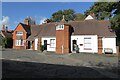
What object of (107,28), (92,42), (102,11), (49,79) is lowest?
(49,79)

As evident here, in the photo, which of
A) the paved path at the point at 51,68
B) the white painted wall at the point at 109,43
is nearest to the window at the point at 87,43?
the white painted wall at the point at 109,43

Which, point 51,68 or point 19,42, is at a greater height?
point 19,42

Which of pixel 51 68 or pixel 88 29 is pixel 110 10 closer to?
pixel 88 29

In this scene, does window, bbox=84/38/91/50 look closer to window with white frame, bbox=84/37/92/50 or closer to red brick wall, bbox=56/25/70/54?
window with white frame, bbox=84/37/92/50

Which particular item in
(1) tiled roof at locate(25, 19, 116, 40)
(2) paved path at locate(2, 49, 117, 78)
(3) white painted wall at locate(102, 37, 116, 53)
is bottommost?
(2) paved path at locate(2, 49, 117, 78)

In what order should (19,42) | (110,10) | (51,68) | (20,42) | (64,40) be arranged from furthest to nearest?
(19,42)
(20,42)
(64,40)
(110,10)
(51,68)

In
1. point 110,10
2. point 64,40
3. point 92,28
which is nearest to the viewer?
point 110,10

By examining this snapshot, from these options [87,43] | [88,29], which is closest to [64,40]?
[87,43]

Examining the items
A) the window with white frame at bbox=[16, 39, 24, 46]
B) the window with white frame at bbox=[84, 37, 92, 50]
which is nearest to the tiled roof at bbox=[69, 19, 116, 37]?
the window with white frame at bbox=[84, 37, 92, 50]

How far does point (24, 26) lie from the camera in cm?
5441

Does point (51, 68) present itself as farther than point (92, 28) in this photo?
No

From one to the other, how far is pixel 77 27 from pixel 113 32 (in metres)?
7.05

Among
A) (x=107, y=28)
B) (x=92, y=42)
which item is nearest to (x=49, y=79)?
(x=92, y=42)

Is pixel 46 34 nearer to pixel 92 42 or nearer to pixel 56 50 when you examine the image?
pixel 56 50
